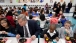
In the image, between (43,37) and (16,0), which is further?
(16,0)

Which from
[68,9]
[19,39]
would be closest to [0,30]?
[19,39]

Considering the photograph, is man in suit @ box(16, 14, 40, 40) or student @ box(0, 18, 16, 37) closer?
man in suit @ box(16, 14, 40, 40)

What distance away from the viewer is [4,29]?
296cm

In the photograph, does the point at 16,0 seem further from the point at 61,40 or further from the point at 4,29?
the point at 61,40

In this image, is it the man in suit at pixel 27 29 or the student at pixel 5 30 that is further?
the student at pixel 5 30

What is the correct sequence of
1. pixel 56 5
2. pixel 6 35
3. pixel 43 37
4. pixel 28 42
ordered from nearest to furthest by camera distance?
pixel 28 42 < pixel 43 37 < pixel 6 35 < pixel 56 5

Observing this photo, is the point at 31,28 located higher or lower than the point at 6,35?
higher

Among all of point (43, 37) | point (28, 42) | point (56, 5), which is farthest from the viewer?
point (56, 5)

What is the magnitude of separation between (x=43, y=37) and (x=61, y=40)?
0.40m

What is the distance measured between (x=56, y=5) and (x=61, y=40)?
842 cm

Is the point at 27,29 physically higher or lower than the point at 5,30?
higher

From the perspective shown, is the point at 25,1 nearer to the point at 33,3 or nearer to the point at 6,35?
the point at 33,3

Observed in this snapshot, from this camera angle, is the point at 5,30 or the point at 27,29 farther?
the point at 5,30

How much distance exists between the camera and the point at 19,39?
2.49 metres
